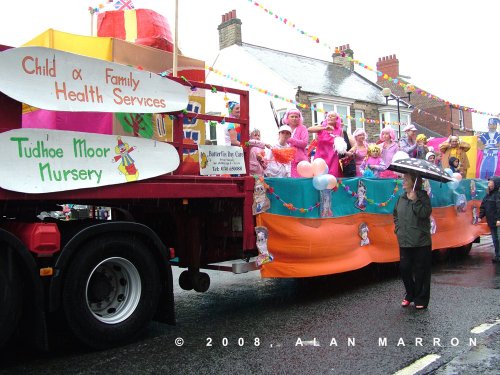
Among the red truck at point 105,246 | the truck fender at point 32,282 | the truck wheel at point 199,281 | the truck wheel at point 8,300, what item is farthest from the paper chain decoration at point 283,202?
the truck wheel at point 8,300

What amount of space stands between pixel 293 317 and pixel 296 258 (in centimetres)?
102

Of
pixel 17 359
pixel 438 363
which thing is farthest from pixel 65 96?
pixel 438 363

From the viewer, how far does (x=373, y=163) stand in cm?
882

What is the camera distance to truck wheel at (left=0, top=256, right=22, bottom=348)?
3.90m

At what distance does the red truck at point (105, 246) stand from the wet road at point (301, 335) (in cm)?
35

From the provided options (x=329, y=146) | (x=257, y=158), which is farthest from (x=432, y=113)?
(x=257, y=158)

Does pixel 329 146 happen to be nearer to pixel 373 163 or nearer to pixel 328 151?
pixel 328 151

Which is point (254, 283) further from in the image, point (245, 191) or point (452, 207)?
point (452, 207)

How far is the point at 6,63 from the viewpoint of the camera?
154 inches

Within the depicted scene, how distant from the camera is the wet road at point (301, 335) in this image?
4129 mm

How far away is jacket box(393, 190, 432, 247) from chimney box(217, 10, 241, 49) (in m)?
23.4

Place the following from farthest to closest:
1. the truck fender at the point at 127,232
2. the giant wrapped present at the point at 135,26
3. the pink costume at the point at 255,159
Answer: the pink costume at the point at 255,159 < the giant wrapped present at the point at 135,26 < the truck fender at the point at 127,232

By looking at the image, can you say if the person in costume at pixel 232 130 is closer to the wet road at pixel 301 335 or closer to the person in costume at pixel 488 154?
the wet road at pixel 301 335

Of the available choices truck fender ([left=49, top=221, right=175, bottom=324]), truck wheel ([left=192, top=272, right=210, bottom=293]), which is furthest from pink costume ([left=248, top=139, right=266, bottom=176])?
truck fender ([left=49, top=221, right=175, bottom=324])
